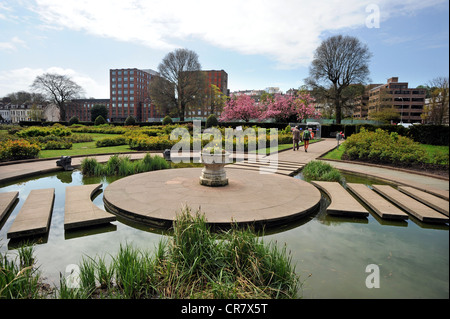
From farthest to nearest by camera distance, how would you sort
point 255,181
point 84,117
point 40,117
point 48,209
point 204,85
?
1. point 84,117
2. point 40,117
3. point 204,85
4. point 255,181
5. point 48,209

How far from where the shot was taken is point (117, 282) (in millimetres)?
3141

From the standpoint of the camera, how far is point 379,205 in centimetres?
635

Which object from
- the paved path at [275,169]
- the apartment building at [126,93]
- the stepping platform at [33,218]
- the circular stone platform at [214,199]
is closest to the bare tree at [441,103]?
the paved path at [275,169]

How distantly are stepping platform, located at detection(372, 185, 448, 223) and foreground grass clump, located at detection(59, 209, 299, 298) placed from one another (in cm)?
398

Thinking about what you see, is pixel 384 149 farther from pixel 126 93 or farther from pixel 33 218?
pixel 126 93

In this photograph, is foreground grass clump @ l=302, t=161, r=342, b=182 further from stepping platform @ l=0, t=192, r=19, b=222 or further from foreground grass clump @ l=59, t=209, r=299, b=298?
stepping platform @ l=0, t=192, r=19, b=222

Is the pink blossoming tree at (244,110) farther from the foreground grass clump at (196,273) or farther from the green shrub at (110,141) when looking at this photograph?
the foreground grass clump at (196,273)

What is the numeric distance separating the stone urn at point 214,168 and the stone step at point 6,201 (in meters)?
4.74

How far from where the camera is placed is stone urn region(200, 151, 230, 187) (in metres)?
7.27

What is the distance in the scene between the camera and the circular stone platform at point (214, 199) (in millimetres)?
5211

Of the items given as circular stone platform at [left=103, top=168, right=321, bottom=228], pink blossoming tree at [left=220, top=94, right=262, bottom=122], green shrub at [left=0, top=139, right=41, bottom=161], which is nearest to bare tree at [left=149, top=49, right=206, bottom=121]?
pink blossoming tree at [left=220, top=94, right=262, bottom=122]
